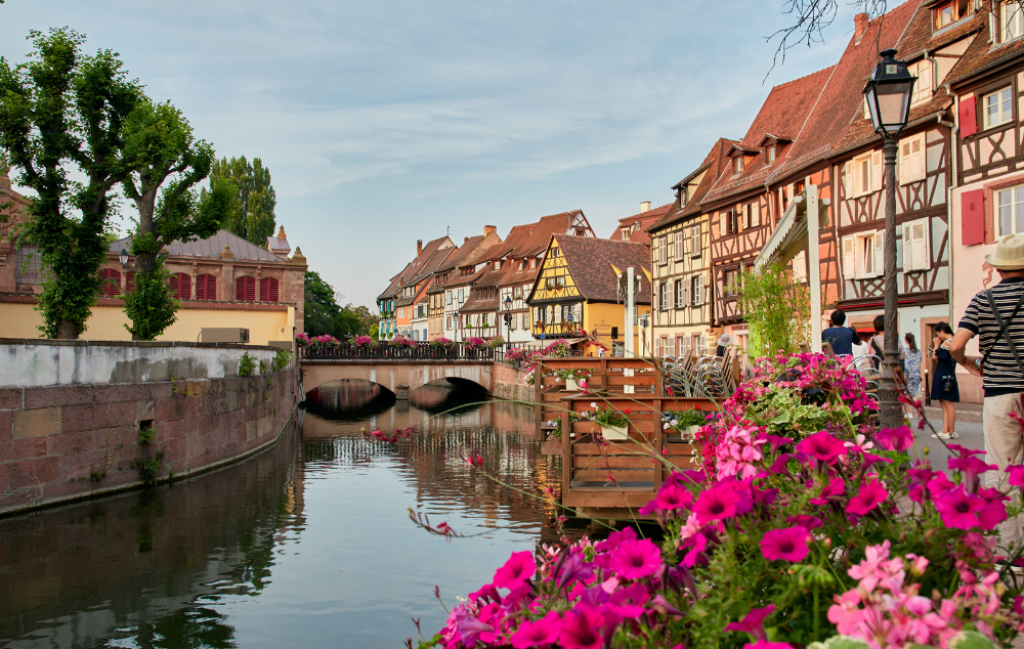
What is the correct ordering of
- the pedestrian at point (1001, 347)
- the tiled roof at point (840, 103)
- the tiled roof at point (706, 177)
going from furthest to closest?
1. the tiled roof at point (706, 177)
2. the tiled roof at point (840, 103)
3. the pedestrian at point (1001, 347)

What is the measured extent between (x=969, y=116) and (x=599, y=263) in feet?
94.9

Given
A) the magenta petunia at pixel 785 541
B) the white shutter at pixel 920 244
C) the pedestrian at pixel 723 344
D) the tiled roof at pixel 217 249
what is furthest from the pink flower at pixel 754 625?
the tiled roof at pixel 217 249

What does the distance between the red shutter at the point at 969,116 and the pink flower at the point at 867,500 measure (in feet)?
57.8

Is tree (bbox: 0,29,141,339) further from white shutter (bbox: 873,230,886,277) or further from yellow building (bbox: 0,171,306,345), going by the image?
white shutter (bbox: 873,230,886,277)

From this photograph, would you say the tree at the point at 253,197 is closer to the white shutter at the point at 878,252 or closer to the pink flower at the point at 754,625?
the white shutter at the point at 878,252

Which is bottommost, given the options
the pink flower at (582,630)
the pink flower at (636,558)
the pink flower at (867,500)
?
the pink flower at (582,630)

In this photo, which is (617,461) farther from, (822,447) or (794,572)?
(794,572)

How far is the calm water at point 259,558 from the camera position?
23.4 feet

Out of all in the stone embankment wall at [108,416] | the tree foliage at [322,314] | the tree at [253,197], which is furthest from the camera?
the tree foliage at [322,314]

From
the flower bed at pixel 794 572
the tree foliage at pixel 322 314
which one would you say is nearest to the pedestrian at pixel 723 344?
the flower bed at pixel 794 572

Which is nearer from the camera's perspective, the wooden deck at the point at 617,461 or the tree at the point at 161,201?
the wooden deck at the point at 617,461

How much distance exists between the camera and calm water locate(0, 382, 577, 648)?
23.4 ft

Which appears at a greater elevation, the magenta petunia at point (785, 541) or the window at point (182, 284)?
the window at point (182, 284)

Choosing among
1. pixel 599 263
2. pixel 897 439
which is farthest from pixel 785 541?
pixel 599 263
